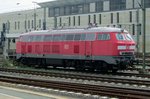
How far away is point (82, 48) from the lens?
30.5 m

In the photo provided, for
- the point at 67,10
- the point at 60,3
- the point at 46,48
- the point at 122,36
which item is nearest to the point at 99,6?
the point at 67,10

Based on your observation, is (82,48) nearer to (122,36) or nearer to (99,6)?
(122,36)

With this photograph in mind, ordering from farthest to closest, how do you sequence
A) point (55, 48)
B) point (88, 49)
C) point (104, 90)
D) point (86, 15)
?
point (86, 15) → point (55, 48) → point (88, 49) → point (104, 90)

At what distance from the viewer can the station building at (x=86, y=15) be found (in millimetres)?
82125

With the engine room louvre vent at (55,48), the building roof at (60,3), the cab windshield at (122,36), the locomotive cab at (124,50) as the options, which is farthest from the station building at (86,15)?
the locomotive cab at (124,50)

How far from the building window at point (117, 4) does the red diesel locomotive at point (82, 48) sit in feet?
167

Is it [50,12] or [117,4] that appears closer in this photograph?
[117,4]

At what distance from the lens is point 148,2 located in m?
80.4

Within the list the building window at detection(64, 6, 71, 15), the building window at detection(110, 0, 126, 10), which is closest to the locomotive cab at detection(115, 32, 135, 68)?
the building window at detection(110, 0, 126, 10)

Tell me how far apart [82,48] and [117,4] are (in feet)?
189

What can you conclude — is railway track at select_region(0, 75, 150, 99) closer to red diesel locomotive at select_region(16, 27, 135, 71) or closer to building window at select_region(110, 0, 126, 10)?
red diesel locomotive at select_region(16, 27, 135, 71)

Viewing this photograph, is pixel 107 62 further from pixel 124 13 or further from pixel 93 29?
pixel 124 13

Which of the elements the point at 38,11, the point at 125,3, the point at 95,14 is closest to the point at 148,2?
the point at 125,3

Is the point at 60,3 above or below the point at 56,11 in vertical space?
above
